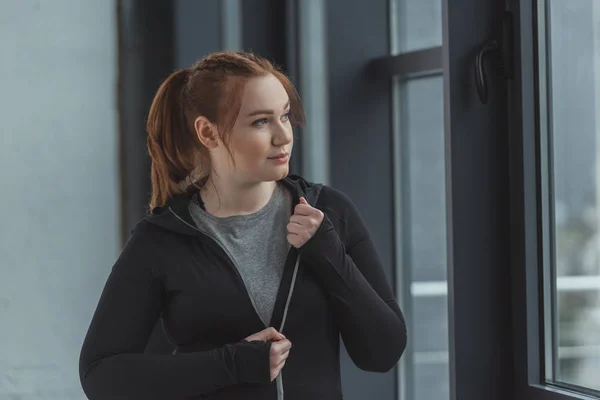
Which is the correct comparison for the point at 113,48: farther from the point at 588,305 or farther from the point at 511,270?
the point at 588,305

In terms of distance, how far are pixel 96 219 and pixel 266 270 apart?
1.14 meters

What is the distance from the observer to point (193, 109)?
1.54 meters

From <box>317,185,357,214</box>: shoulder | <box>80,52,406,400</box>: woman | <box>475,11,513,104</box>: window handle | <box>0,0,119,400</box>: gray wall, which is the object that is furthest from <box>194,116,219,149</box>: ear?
<box>0,0,119,400</box>: gray wall

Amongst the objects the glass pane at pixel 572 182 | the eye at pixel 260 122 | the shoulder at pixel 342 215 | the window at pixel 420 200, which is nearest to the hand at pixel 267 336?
the shoulder at pixel 342 215

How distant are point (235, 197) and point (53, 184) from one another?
3.58 ft

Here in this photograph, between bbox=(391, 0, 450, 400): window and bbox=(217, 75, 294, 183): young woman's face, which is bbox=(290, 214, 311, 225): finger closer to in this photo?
bbox=(217, 75, 294, 183): young woman's face

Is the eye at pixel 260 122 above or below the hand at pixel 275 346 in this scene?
above

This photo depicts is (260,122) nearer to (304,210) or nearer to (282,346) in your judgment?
(304,210)

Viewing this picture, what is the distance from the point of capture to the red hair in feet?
4.86

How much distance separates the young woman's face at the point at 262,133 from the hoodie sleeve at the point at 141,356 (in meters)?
0.22

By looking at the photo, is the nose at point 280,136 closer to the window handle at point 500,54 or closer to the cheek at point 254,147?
the cheek at point 254,147

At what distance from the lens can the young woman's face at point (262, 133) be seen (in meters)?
1.46

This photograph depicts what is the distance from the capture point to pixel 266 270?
154 centimetres

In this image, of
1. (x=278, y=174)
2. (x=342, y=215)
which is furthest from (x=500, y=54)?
(x=278, y=174)
